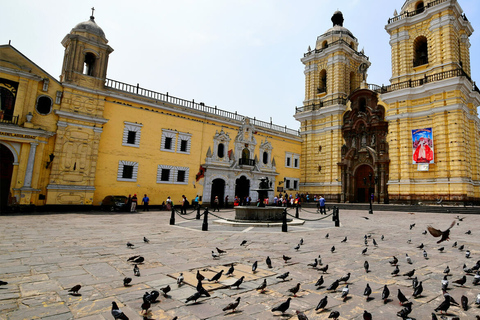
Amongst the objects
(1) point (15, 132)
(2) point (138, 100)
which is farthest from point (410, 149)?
(1) point (15, 132)

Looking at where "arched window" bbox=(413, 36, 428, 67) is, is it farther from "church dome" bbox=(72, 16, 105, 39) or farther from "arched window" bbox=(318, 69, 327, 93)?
"church dome" bbox=(72, 16, 105, 39)

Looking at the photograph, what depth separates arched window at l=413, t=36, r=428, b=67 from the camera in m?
25.5

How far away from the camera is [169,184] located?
22.7 metres

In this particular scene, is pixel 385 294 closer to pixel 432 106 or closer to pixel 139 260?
pixel 139 260

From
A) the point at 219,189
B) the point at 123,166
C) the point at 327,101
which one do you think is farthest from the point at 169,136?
the point at 327,101

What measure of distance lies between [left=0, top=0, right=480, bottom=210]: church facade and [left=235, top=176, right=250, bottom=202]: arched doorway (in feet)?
0.35

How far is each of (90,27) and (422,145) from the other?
28.2m

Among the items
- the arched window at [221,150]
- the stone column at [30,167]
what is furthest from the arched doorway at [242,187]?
the stone column at [30,167]

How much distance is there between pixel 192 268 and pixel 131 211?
15.7m

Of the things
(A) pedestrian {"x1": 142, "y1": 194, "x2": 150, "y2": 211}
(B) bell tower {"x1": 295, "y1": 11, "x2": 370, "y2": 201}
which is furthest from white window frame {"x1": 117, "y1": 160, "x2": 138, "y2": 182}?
(B) bell tower {"x1": 295, "y1": 11, "x2": 370, "y2": 201}

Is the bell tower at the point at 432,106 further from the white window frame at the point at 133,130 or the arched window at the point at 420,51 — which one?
the white window frame at the point at 133,130

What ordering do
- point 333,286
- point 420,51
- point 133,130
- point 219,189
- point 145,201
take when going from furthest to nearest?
point 420,51
point 219,189
point 133,130
point 145,201
point 333,286

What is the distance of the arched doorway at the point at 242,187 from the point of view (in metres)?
27.1

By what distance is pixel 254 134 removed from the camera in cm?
2864
